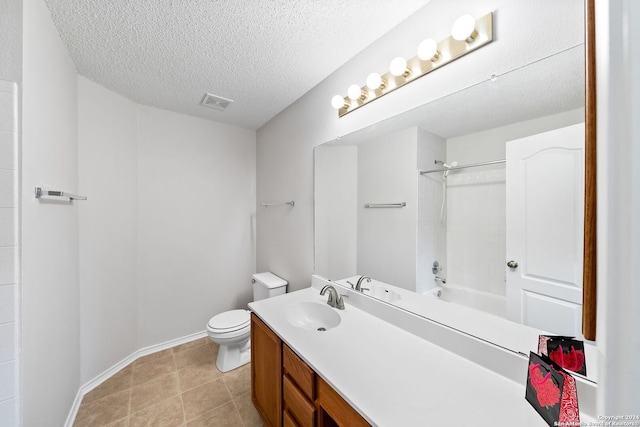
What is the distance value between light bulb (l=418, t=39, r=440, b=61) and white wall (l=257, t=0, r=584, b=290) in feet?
0.23

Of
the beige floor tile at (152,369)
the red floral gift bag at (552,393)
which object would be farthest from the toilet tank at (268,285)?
the red floral gift bag at (552,393)

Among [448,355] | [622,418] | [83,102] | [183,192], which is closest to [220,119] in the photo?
[183,192]

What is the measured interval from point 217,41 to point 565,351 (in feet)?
6.92

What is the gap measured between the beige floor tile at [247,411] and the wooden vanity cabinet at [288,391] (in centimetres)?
15

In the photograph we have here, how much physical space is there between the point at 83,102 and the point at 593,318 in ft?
9.14

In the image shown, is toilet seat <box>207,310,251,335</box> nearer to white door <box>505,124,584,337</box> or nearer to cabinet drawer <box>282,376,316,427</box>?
cabinet drawer <box>282,376,316,427</box>

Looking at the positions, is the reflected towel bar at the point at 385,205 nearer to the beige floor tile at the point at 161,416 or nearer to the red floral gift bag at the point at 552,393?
the red floral gift bag at the point at 552,393

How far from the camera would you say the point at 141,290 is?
7.32 ft

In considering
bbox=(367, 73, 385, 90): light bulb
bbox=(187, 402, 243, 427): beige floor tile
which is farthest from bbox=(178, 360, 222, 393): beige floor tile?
bbox=(367, 73, 385, 90): light bulb

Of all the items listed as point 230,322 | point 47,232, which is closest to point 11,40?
point 47,232

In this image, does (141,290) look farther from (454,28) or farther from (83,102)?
(454,28)

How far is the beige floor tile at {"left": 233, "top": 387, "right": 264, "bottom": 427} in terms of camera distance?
152 cm

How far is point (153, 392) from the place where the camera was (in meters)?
1.76

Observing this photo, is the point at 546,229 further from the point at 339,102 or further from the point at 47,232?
the point at 47,232
